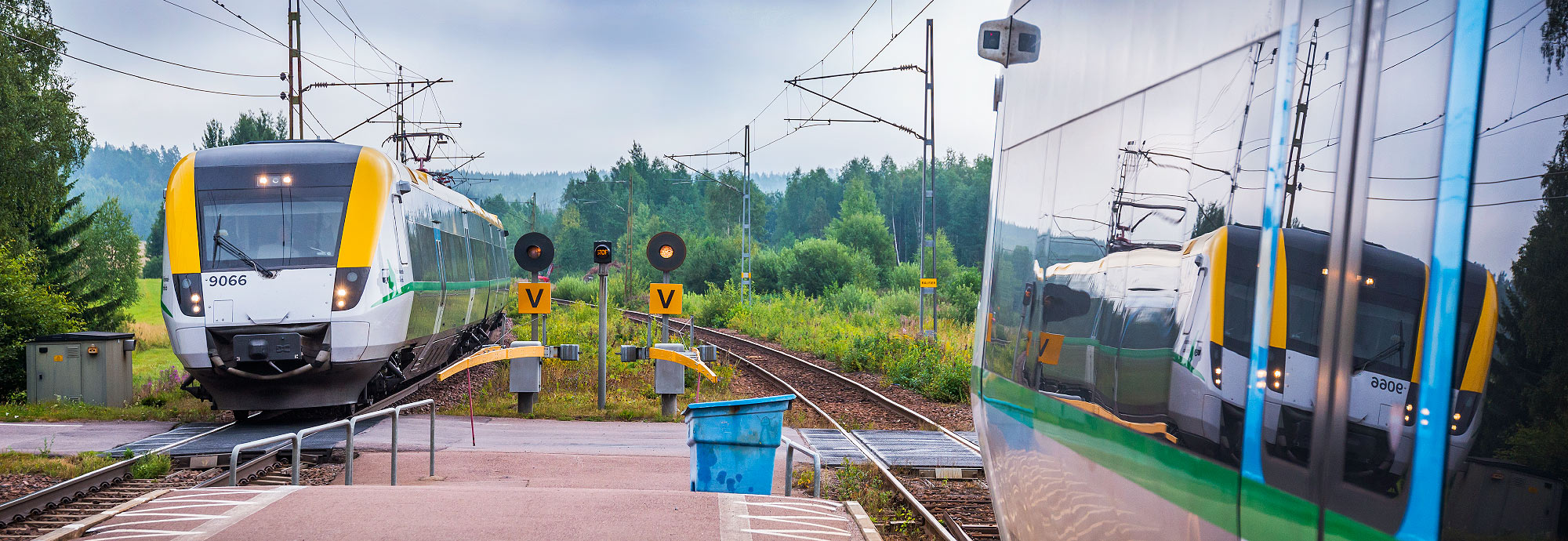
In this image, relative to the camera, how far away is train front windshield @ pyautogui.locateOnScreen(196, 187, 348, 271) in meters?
12.2

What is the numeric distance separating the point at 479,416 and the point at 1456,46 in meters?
14.8

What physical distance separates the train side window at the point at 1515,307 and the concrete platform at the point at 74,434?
12.4m

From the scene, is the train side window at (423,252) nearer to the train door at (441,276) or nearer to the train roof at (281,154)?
the train door at (441,276)

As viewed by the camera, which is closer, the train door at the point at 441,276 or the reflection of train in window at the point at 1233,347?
the reflection of train in window at the point at 1233,347

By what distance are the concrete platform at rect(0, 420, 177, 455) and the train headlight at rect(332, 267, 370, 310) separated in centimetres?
269

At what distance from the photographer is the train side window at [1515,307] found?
1668mm

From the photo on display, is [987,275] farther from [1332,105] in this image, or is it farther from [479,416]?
[479,416]

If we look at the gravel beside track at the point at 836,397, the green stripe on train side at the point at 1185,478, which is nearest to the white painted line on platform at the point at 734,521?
the green stripe on train side at the point at 1185,478

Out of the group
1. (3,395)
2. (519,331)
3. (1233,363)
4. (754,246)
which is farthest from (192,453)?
(754,246)

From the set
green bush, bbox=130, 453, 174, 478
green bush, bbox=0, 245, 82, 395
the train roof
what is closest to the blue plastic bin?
green bush, bbox=130, 453, 174, 478

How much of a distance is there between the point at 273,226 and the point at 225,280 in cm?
81

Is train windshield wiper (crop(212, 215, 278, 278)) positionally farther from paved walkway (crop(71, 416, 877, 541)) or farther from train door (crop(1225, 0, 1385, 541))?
train door (crop(1225, 0, 1385, 541))

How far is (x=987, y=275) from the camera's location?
199 inches

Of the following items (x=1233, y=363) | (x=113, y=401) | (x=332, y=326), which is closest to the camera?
(x=1233, y=363)
